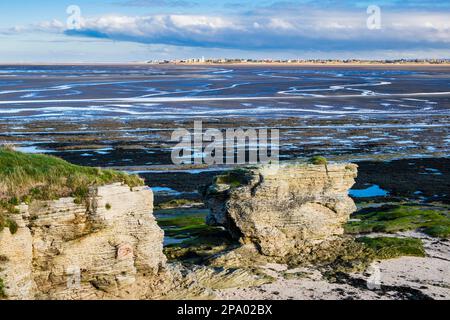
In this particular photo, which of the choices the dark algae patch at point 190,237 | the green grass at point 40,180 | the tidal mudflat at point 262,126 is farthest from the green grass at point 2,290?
the dark algae patch at point 190,237

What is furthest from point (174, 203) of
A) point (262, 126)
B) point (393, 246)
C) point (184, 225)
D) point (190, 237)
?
point (262, 126)

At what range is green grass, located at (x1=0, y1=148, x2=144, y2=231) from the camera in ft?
60.1

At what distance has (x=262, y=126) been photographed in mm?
73250

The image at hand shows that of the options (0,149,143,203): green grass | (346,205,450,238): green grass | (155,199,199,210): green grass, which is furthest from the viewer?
(155,199,199,210): green grass

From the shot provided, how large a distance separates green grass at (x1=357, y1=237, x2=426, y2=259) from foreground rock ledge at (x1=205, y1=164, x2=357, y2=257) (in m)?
1.89

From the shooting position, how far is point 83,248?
19.4 metres

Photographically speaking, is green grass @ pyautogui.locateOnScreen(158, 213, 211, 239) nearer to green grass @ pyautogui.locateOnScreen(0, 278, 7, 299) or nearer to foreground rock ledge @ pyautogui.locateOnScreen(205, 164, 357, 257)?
foreground rock ledge @ pyautogui.locateOnScreen(205, 164, 357, 257)

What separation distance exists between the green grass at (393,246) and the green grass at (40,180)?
12.6m

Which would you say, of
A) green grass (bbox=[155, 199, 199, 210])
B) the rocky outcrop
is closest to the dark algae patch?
green grass (bbox=[155, 199, 199, 210])

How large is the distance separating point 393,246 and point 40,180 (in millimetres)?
16782

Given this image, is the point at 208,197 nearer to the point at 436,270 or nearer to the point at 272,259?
the point at 272,259
